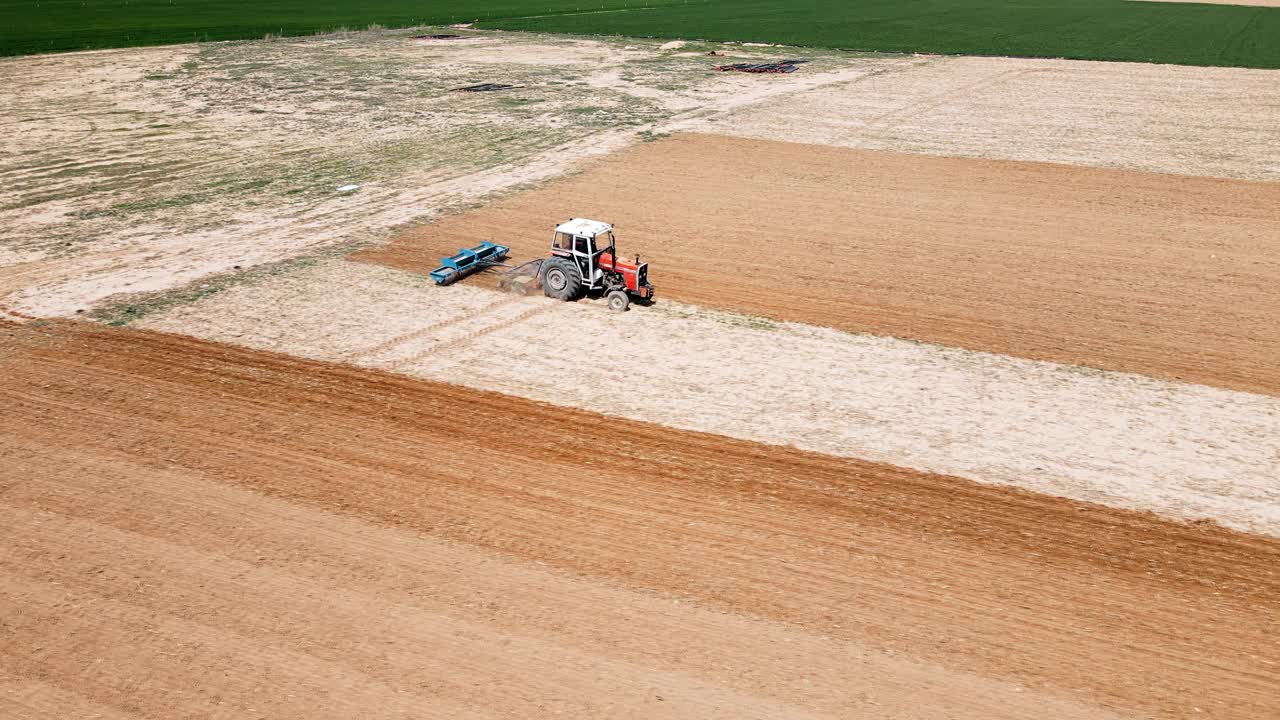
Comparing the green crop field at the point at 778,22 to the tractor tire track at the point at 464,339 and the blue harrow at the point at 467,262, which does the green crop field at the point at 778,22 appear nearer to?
the blue harrow at the point at 467,262

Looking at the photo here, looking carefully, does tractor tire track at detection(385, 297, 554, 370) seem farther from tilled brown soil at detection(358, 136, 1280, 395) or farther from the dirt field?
the dirt field

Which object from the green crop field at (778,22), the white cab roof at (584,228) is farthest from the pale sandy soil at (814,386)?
the green crop field at (778,22)

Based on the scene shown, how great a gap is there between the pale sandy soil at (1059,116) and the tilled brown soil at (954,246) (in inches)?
132

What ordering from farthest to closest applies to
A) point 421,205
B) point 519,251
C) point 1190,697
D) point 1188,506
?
point 421,205 → point 519,251 → point 1188,506 → point 1190,697

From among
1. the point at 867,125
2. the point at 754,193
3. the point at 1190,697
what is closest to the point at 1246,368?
the point at 1190,697

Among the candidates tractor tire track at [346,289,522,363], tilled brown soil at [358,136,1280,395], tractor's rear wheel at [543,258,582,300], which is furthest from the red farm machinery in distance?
tilled brown soil at [358,136,1280,395]

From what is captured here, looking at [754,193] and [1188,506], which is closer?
[1188,506]

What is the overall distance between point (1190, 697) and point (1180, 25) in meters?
88.5

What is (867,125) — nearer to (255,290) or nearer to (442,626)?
(255,290)

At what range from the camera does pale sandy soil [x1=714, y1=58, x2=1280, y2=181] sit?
136 feet

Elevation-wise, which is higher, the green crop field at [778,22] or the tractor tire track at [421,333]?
the green crop field at [778,22]

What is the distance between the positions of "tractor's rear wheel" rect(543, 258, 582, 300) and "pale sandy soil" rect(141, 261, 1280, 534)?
0.42 metres

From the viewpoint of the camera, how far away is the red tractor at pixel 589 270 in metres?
24.2

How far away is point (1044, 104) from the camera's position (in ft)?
169
